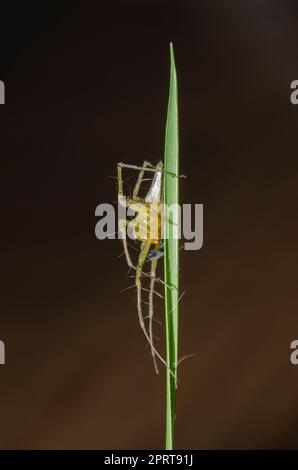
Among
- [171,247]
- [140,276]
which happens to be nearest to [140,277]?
[140,276]

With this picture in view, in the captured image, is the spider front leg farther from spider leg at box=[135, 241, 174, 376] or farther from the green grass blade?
the green grass blade

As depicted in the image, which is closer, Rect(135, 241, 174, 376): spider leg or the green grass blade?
the green grass blade

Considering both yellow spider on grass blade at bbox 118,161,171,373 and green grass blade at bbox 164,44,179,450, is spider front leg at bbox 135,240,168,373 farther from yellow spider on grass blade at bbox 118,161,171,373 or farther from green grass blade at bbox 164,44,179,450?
green grass blade at bbox 164,44,179,450

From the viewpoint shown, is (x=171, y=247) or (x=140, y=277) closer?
(x=171, y=247)

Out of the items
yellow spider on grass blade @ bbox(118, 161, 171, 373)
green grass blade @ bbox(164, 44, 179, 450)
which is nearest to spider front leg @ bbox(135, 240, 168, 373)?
yellow spider on grass blade @ bbox(118, 161, 171, 373)

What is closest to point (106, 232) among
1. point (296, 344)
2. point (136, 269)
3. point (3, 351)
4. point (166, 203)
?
point (136, 269)

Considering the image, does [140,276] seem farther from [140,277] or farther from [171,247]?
[171,247]

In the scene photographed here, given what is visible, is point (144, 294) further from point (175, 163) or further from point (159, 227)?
point (175, 163)

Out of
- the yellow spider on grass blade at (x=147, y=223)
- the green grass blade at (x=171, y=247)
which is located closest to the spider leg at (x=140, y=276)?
the yellow spider on grass blade at (x=147, y=223)

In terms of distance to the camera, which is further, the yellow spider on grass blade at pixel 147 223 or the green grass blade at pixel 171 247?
the yellow spider on grass blade at pixel 147 223

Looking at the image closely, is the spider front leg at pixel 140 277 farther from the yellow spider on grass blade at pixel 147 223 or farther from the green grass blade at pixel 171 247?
the green grass blade at pixel 171 247
